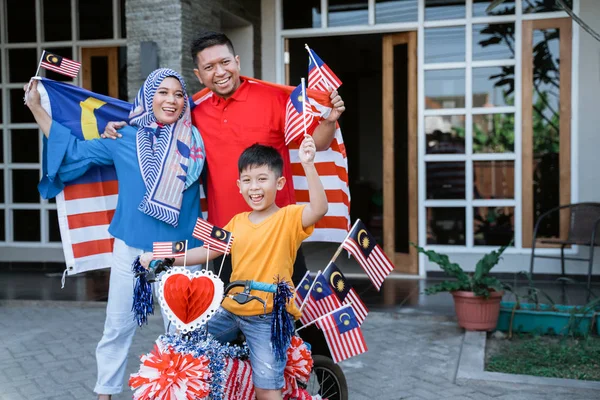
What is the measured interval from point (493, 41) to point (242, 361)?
5.56m

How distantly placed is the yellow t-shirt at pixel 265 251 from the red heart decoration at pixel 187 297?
39cm

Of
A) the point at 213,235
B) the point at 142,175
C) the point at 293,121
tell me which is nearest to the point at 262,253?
the point at 213,235

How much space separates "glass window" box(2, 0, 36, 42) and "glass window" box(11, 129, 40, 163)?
117cm

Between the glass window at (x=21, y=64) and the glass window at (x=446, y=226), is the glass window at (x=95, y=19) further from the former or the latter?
the glass window at (x=446, y=226)

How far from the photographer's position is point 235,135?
3523 mm

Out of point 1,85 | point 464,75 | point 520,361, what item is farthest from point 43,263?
point 520,361

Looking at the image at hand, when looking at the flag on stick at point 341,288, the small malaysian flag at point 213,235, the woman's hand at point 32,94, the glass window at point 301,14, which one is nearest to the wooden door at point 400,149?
the glass window at point 301,14

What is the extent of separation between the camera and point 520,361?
4.85 m

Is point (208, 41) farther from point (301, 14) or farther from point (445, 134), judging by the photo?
point (301, 14)

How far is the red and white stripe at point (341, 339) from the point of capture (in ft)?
11.1

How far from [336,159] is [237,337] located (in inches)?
48.4

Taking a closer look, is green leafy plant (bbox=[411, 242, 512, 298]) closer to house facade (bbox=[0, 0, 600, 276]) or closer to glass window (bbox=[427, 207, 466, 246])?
house facade (bbox=[0, 0, 600, 276])

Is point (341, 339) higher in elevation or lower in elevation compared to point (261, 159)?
lower

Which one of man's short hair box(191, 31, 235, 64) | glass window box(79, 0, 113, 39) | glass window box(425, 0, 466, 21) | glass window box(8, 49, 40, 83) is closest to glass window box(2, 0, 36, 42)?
glass window box(8, 49, 40, 83)
